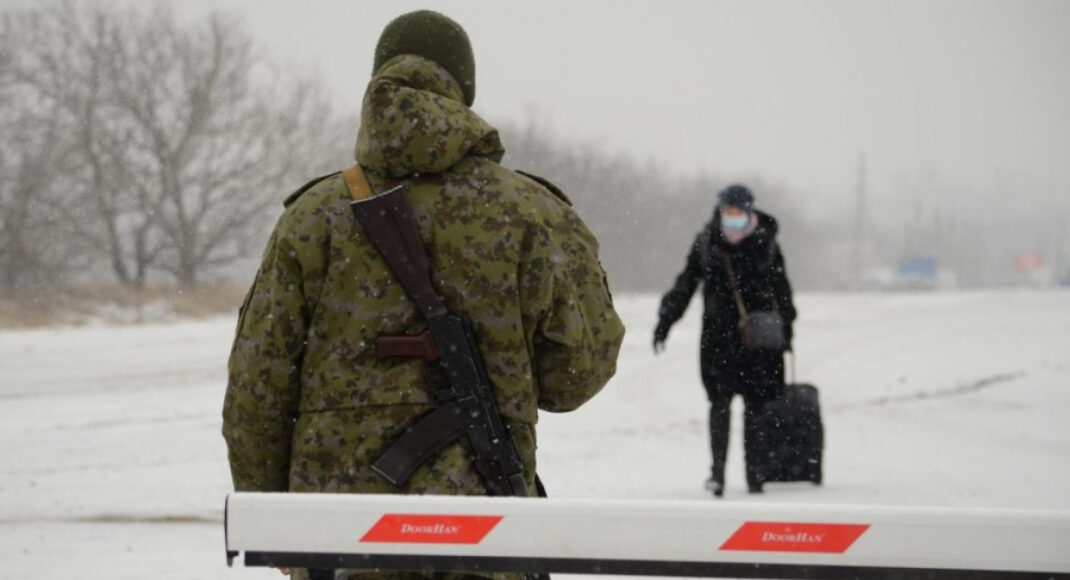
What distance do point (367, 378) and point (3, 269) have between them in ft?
92.1

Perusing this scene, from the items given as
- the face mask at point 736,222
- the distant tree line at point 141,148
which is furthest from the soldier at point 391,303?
the distant tree line at point 141,148

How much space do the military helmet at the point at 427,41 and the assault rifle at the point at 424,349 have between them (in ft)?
1.23

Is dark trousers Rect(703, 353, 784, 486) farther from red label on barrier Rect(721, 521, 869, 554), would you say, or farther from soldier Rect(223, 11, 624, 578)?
red label on barrier Rect(721, 521, 869, 554)

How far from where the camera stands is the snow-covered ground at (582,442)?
268 inches

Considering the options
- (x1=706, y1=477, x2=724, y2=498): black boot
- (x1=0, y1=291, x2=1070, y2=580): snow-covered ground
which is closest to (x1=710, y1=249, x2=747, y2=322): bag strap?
(x1=706, y1=477, x2=724, y2=498): black boot

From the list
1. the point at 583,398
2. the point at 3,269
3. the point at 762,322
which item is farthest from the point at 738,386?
the point at 3,269

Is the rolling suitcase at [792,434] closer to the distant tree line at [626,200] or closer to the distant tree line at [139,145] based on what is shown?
the distant tree line at [139,145]

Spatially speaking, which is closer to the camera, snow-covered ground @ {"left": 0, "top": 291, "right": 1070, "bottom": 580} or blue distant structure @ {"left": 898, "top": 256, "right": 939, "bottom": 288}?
snow-covered ground @ {"left": 0, "top": 291, "right": 1070, "bottom": 580}

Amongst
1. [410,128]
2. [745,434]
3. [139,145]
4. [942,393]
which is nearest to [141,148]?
[139,145]

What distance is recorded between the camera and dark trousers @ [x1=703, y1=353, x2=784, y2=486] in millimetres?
7469

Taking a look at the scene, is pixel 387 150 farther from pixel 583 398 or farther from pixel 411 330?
pixel 583 398

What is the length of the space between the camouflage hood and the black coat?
4915 mm

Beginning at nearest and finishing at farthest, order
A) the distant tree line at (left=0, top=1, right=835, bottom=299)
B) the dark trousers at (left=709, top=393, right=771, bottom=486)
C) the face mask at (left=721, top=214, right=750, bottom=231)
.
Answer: the face mask at (left=721, top=214, right=750, bottom=231) < the dark trousers at (left=709, top=393, right=771, bottom=486) < the distant tree line at (left=0, top=1, right=835, bottom=299)

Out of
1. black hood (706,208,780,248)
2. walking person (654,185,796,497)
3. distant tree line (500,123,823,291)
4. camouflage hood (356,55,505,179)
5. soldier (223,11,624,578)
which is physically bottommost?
distant tree line (500,123,823,291)
